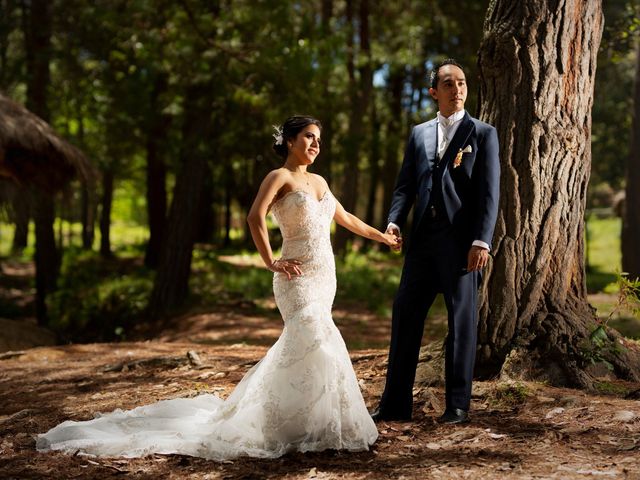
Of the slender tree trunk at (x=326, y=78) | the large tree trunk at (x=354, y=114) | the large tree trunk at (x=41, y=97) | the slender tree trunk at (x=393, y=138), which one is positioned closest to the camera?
the slender tree trunk at (x=326, y=78)

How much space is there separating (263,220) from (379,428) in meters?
1.60

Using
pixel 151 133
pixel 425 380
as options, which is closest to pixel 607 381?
pixel 425 380

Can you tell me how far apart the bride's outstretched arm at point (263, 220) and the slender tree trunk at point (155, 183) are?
14.1 metres

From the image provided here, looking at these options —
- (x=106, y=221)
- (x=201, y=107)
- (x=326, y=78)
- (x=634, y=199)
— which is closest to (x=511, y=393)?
(x=326, y=78)

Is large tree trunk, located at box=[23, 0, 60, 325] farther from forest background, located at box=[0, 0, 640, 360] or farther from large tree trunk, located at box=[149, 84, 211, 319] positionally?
large tree trunk, located at box=[149, 84, 211, 319]

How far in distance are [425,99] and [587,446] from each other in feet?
84.0

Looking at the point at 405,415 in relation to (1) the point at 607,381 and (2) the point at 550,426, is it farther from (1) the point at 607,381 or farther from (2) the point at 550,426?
(1) the point at 607,381

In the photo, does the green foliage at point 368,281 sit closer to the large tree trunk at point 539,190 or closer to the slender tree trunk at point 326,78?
the slender tree trunk at point 326,78

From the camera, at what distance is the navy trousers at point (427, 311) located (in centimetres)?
484

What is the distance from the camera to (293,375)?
458 cm

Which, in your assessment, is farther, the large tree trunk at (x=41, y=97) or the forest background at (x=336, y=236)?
the large tree trunk at (x=41, y=97)

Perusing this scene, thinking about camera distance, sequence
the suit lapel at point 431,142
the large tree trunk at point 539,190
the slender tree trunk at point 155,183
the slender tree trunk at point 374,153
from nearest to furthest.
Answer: the suit lapel at point 431,142 → the large tree trunk at point 539,190 → the slender tree trunk at point 155,183 → the slender tree trunk at point 374,153

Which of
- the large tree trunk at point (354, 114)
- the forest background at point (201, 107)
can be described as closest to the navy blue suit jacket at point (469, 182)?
the forest background at point (201, 107)

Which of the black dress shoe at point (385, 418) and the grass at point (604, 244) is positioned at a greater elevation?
the grass at point (604, 244)
